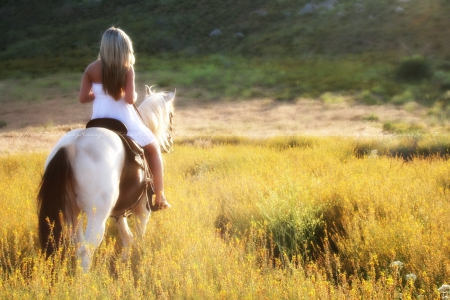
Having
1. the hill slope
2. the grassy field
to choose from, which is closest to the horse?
the grassy field

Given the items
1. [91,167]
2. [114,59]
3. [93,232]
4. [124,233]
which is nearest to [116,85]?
[114,59]

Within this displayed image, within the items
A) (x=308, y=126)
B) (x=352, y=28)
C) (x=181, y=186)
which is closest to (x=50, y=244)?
(x=181, y=186)

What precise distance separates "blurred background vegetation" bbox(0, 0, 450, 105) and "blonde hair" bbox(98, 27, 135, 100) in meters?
18.3

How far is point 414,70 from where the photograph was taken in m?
27.4

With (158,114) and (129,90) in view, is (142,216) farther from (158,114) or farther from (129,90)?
(129,90)

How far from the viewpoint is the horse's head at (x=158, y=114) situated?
5.03m

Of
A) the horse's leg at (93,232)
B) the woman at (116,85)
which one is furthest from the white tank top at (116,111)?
the horse's leg at (93,232)

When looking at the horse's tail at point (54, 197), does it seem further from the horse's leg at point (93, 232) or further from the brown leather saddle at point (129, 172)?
the brown leather saddle at point (129, 172)

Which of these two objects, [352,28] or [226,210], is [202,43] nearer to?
[352,28]

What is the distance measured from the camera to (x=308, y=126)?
16.5 metres

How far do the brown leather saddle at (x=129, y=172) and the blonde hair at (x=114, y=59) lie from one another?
0.29 meters

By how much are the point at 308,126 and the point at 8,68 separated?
27819mm

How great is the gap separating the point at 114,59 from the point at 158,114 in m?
1.06

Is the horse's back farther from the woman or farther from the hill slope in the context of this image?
the hill slope
